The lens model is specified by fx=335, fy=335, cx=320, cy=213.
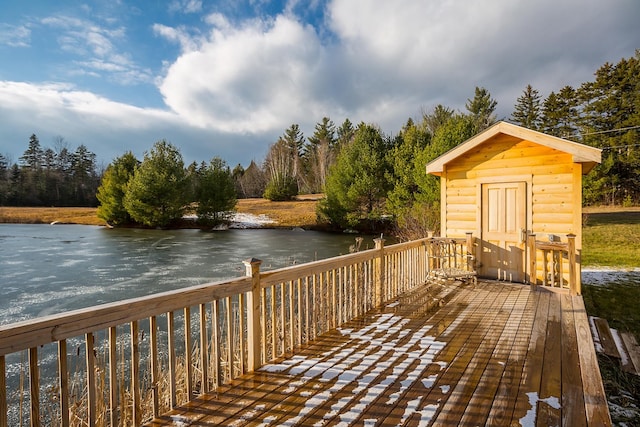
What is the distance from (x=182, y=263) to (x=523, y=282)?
11344 millimetres

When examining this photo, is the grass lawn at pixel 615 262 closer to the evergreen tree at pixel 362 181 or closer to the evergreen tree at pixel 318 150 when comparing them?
the evergreen tree at pixel 362 181

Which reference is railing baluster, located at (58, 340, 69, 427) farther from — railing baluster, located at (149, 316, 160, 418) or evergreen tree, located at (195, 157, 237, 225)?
evergreen tree, located at (195, 157, 237, 225)

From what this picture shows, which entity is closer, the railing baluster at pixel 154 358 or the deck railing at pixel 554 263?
the railing baluster at pixel 154 358

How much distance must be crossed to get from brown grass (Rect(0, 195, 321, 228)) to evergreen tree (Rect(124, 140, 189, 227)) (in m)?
6.43

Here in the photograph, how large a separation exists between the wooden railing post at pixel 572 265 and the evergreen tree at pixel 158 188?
25003 millimetres

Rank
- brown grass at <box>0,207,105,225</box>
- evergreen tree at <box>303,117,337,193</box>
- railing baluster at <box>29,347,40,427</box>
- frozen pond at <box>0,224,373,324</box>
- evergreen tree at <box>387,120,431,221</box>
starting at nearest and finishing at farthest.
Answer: railing baluster at <box>29,347,40,427</box>, frozen pond at <box>0,224,373,324</box>, evergreen tree at <box>387,120,431,221</box>, brown grass at <box>0,207,105,225</box>, evergreen tree at <box>303,117,337,193</box>

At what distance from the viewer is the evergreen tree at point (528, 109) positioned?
3098 centimetres

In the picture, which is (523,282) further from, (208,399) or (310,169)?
(310,169)

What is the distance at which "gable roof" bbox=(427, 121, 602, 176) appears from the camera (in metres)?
5.33

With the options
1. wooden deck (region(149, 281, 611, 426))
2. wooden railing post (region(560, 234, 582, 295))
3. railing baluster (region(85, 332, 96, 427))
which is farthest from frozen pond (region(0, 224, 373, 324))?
wooden railing post (region(560, 234, 582, 295))

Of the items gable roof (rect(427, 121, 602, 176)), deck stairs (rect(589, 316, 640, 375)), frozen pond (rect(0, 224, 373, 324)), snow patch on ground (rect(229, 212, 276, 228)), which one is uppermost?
gable roof (rect(427, 121, 602, 176))

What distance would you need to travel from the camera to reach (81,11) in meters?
10.1

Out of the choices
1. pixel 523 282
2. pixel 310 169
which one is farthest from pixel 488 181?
pixel 310 169

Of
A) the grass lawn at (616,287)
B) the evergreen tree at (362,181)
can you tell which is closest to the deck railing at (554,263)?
the grass lawn at (616,287)
